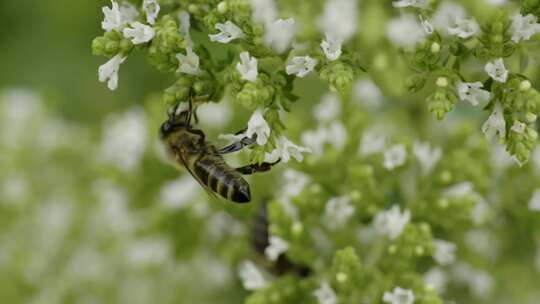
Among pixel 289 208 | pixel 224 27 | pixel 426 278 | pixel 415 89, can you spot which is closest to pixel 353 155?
pixel 289 208

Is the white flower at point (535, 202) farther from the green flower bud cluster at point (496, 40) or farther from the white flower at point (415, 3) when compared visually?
the white flower at point (415, 3)

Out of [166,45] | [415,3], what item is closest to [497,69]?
[415,3]

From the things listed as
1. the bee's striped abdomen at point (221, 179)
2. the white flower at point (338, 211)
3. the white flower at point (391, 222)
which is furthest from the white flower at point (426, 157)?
the bee's striped abdomen at point (221, 179)

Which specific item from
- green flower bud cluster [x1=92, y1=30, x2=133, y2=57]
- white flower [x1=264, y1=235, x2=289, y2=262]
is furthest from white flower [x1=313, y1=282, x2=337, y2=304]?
green flower bud cluster [x1=92, y1=30, x2=133, y2=57]

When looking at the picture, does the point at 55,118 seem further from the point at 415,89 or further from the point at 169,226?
the point at 415,89

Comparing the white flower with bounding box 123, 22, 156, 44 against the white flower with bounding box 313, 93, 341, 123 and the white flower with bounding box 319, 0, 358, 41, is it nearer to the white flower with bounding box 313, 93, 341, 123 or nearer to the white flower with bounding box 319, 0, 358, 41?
the white flower with bounding box 319, 0, 358, 41

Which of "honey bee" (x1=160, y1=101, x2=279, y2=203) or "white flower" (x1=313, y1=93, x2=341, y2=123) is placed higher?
"white flower" (x1=313, y1=93, x2=341, y2=123)
